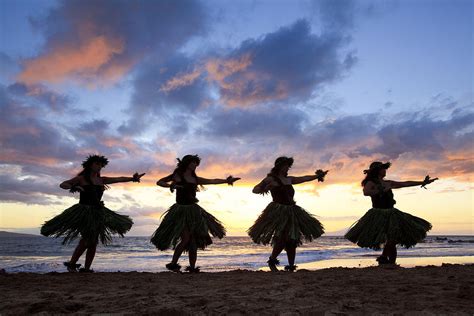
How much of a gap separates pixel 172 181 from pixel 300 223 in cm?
196

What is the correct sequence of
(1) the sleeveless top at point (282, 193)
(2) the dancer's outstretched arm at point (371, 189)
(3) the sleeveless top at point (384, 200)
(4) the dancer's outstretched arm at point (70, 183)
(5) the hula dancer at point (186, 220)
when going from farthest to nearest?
(3) the sleeveless top at point (384, 200) < (2) the dancer's outstretched arm at point (371, 189) < (1) the sleeveless top at point (282, 193) < (5) the hula dancer at point (186, 220) < (4) the dancer's outstretched arm at point (70, 183)

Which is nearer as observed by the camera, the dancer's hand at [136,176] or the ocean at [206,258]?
the dancer's hand at [136,176]

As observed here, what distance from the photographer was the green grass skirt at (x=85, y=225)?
582 cm

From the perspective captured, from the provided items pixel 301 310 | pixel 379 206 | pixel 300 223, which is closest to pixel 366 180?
pixel 379 206

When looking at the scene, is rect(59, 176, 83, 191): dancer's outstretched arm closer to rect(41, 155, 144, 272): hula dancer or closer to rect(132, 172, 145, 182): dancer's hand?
rect(41, 155, 144, 272): hula dancer

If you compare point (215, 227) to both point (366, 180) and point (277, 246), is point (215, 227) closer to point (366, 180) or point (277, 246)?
point (277, 246)

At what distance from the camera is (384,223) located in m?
6.43

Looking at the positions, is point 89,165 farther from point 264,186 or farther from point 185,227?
point 264,186

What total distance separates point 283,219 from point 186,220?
139cm

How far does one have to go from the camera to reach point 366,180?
22.2 ft

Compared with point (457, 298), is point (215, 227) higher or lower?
higher

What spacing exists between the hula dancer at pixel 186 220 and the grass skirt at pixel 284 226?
58 cm

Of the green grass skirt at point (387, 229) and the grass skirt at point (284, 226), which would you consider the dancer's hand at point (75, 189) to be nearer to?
the grass skirt at point (284, 226)

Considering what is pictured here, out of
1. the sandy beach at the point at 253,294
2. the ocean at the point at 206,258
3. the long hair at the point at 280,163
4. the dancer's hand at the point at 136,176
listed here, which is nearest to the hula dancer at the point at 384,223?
the long hair at the point at 280,163
